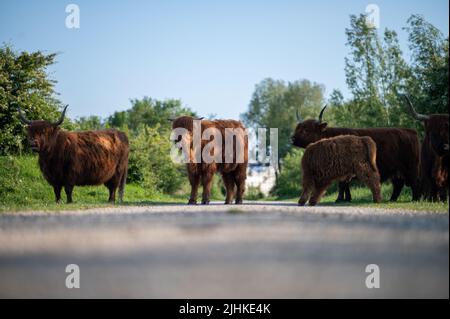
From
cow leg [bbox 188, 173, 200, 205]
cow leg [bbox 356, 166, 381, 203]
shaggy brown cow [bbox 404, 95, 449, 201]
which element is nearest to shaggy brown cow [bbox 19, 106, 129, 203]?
cow leg [bbox 188, 173, 200, 205]

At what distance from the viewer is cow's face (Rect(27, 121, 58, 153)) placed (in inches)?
569

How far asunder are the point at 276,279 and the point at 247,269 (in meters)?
0.33

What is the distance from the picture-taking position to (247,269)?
4715 millimetres

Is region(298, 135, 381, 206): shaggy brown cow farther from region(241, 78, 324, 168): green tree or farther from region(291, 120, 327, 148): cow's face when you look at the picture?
region(241, 78, 324, 168): green tree

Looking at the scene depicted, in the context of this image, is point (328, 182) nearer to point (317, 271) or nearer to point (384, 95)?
point (317, 271)

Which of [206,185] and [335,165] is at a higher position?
[335,165]

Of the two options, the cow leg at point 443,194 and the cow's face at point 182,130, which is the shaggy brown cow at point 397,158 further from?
the cow's face at point 182,130

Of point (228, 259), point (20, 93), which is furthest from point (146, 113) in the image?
point (228, 259)

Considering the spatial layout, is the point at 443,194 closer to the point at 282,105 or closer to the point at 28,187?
the point at 28,187

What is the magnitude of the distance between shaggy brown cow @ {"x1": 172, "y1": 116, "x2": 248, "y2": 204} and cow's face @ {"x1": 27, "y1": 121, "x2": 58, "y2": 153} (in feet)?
8.89

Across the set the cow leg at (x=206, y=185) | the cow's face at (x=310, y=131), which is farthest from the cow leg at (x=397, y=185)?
the cow leg at (x=206, y=185)

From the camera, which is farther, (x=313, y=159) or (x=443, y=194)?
(x=313, y=159)

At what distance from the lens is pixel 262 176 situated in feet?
162

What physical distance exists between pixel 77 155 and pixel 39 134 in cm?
107
